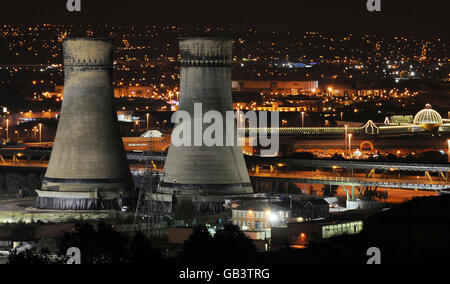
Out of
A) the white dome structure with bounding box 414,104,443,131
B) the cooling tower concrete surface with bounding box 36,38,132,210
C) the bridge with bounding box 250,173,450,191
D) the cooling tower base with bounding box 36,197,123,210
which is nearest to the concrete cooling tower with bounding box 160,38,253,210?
the cooling tower concrete surface with bounding box 36,38,132,210

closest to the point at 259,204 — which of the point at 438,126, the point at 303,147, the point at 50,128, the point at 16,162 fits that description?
the point at 16,162

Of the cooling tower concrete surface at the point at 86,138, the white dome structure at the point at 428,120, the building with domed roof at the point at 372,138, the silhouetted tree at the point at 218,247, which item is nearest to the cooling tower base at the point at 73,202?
the cooling tower concrete surface at the point at 86,138

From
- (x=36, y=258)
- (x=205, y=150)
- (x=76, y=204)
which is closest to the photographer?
(x=36, y=258)

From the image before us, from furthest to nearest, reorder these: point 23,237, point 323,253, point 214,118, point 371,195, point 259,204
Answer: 1. point 371,195
2. point 214,118
3. point 259,204
4. point 23,237
5. point 323,253

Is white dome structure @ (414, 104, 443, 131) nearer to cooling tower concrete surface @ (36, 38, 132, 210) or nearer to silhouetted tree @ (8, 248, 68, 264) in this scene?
cooling tower concrete surface @ (36, 38, 132, 210)

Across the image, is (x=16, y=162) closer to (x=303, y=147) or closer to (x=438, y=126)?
(x=303, y=147)

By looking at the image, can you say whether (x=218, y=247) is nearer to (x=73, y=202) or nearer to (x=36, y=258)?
(x=36, y=258)

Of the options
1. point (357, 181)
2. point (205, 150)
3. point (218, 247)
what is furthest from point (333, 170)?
point (218, 247)
